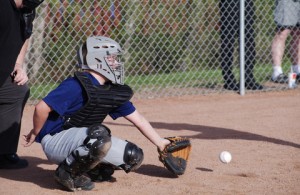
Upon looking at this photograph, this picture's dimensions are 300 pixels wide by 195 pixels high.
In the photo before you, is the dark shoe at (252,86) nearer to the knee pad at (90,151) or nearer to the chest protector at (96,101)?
the chest protector at (96,101)

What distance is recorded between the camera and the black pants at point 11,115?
542 centimetres

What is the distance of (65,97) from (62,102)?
1.6 inches

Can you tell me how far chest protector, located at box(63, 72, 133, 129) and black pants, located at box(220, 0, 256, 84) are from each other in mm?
5348

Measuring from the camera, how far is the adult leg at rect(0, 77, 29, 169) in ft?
17.7

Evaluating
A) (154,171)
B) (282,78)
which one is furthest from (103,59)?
(282,78)

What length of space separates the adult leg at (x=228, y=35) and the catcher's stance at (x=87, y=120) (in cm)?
527

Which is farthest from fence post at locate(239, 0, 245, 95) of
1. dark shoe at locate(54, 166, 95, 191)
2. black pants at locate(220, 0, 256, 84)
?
dark shoe at locate(54, 166, 95, 191)

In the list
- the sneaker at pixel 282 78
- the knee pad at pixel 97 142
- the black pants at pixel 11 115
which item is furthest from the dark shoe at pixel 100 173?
the sneaker at pixel 282 78

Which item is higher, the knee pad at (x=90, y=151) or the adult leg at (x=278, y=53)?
the knee pad at (x=90, y=151)

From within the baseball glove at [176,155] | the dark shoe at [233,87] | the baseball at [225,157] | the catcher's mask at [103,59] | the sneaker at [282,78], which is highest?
the catcher's mask at [103,59]

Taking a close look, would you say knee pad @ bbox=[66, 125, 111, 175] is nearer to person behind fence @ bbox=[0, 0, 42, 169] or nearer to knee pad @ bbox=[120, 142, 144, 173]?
knee pad @ bbox=[120, 142, 144, 173]

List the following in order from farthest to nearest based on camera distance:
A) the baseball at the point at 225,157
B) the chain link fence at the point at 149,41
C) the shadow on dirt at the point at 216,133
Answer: the chain link fence at the point at 149,41, the shadow on dirt at the point at 216,133, the baseball at the point at 225,157

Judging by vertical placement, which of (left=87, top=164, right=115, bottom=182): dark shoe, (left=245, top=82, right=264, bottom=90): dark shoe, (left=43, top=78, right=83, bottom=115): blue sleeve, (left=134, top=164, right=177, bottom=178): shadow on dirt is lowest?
(left=245, top=82, right=264, bottom=90): dark shoe

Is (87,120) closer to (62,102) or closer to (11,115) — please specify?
(62,102)
